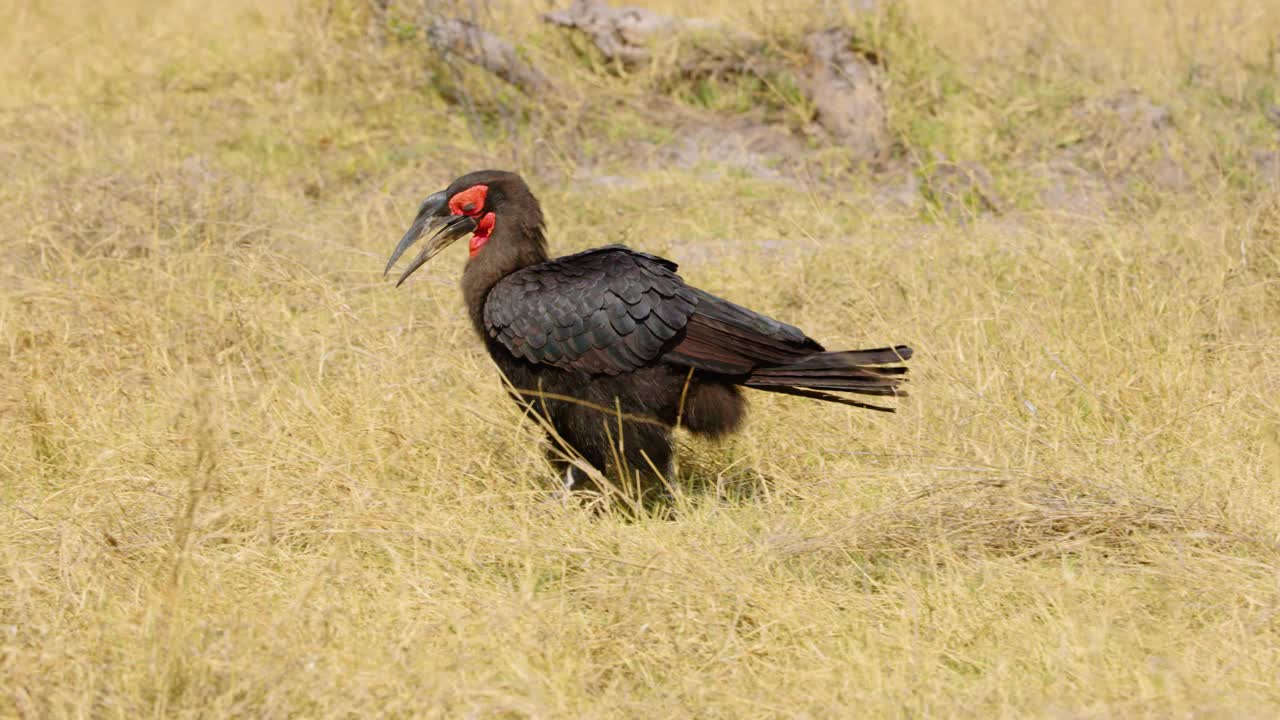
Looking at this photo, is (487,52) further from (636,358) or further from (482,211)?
(636,358)

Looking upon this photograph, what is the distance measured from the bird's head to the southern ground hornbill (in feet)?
0.64

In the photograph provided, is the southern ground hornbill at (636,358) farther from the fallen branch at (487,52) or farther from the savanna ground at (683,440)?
the fallen branch at (487,52)

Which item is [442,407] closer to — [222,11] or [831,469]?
[831,469]

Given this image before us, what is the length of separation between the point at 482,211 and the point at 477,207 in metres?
0.02

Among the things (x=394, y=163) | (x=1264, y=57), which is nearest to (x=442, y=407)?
(x=394, y=163)

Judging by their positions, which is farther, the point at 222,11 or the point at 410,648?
the point at 222,11

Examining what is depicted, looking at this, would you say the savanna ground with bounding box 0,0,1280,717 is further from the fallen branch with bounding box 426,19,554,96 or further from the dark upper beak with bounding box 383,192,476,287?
the dark upper beak with bounding box 383,192,476,287

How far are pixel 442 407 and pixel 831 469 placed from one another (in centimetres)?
106

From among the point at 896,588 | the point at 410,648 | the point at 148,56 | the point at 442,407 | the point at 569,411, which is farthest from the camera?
the point at 148,56

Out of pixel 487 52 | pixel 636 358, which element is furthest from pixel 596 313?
pixel 487 52

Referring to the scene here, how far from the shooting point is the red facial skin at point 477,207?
3688mm

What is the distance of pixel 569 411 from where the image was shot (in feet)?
11.2

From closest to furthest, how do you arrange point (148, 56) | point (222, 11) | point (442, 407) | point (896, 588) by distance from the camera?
point (896, 588), point (442, 407), point (148, 56), point (222, 11)

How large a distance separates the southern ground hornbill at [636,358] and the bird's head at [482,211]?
197 millimetres
